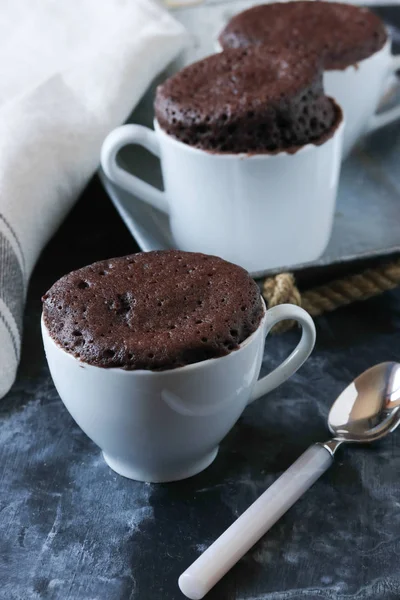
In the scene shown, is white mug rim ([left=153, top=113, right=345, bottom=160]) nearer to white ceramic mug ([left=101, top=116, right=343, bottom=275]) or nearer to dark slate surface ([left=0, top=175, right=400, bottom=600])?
white ceramic mug ([left=101, top=116, right=343, bottom=275])

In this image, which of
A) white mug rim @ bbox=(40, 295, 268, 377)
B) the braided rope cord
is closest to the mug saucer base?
white mug rim @ bbox=(40, 295, 268, 377)

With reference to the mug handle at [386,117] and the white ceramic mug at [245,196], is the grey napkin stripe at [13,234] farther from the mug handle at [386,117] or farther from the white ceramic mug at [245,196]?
the mug handle at [386,117]

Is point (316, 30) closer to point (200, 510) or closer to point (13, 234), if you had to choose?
point (13, 234)

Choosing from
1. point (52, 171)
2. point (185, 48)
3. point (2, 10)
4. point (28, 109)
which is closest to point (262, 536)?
point (52, 171)

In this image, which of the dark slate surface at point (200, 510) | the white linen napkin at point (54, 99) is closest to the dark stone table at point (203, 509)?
the dark slate surface at point (200, 510)

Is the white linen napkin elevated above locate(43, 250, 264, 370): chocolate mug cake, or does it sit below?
below

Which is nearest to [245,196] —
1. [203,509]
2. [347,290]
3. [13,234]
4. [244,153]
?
[244,153]
